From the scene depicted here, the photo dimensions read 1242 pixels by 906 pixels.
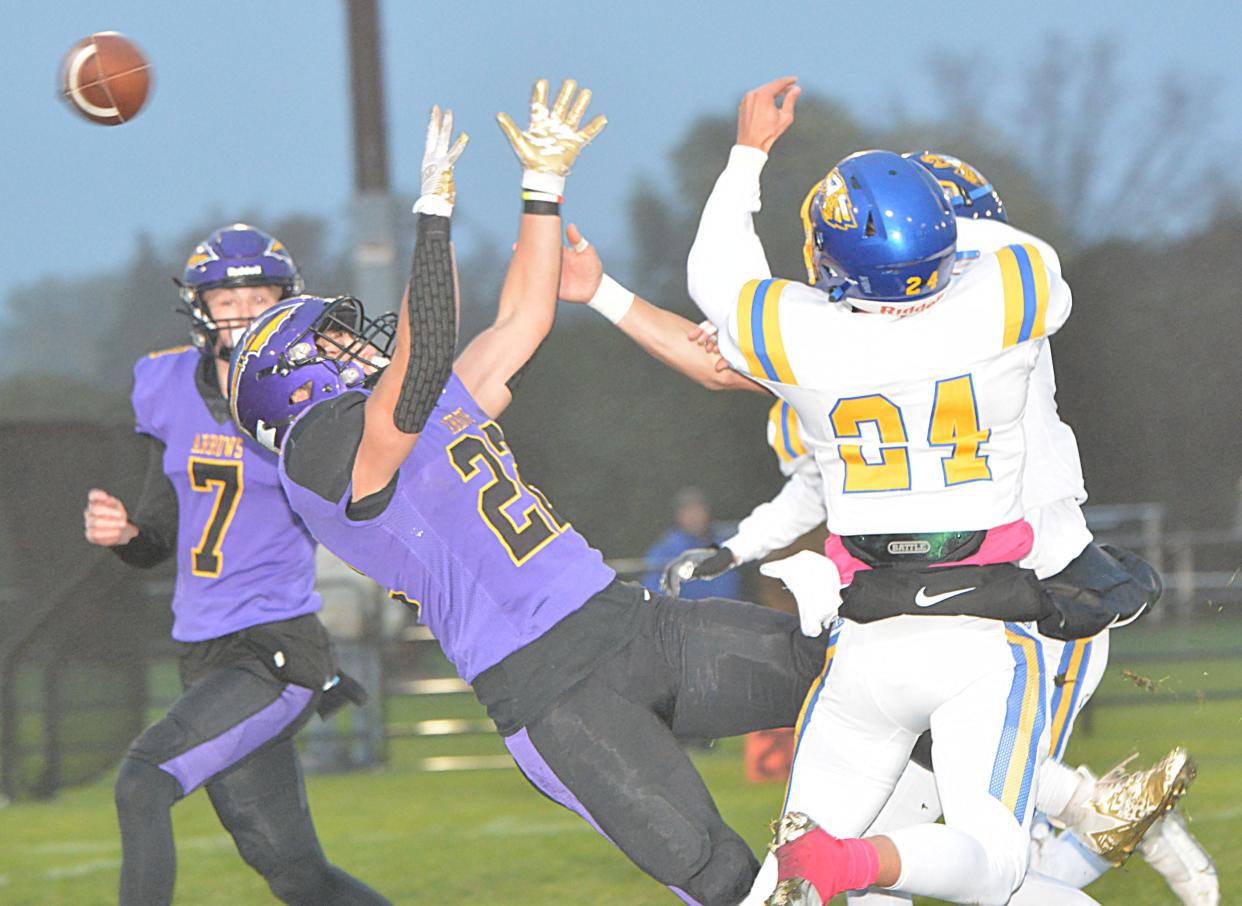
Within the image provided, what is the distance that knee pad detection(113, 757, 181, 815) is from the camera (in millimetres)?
3916

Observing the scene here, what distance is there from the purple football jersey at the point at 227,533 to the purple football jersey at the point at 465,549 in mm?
1108

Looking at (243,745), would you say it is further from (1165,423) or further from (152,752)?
(1165,423)

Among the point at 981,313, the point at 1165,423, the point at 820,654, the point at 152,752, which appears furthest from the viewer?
the point at 1165,423

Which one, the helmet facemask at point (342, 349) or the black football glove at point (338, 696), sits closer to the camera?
the helmet facemask at point (342, 349)

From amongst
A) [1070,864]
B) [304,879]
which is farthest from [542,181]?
[1070,864]

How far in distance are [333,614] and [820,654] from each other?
20.6ft

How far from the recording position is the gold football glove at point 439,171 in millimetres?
3115

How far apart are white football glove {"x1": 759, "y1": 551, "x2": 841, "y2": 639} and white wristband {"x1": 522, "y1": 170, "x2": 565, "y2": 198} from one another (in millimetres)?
925

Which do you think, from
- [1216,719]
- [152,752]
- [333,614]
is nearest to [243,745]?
[152,752]

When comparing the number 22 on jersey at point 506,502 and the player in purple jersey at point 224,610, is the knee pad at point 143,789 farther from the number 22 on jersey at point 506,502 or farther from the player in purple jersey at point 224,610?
the number 22 on jersey at point 506,502

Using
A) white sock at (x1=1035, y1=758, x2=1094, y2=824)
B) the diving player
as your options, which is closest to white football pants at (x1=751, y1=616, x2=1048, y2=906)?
the diving player

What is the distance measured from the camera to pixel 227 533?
429cm

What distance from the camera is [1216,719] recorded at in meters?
10.5

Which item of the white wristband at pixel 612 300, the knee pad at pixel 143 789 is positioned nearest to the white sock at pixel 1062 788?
the white wristband at pixel 612 300
